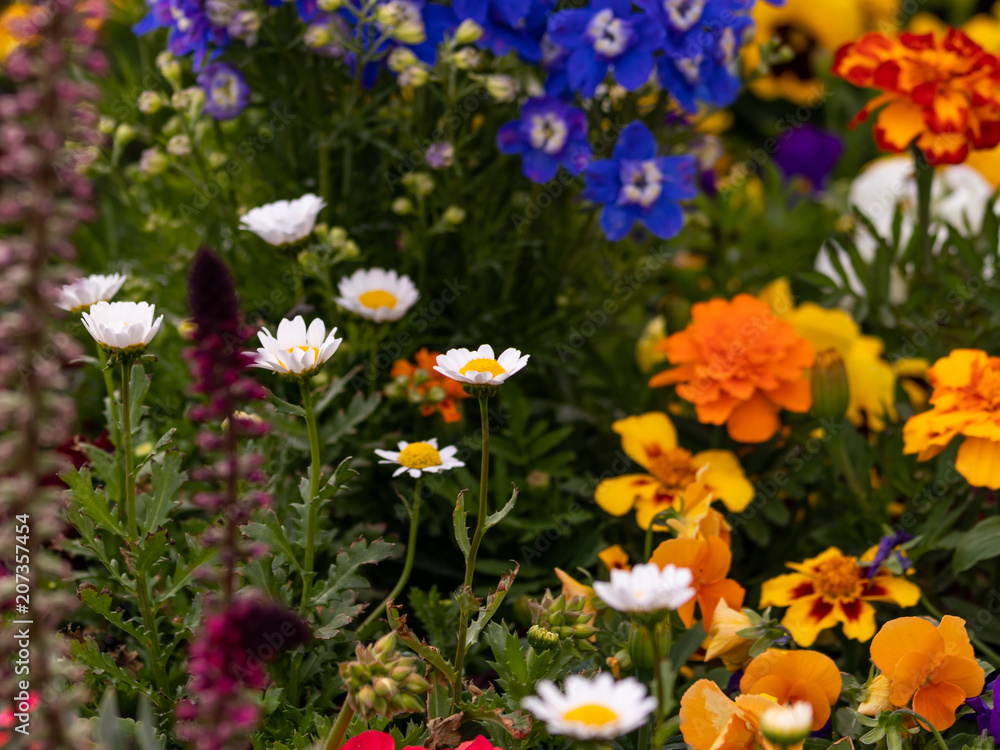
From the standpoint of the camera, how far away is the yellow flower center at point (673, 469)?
3.48 ft

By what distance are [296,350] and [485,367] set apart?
0.48 feet

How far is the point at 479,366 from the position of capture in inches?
27.4

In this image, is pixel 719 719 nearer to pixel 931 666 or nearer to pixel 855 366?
pixel 931 666

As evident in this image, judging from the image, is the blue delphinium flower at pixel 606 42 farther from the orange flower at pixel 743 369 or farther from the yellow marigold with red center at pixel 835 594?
the yellow marigold with red center at pixel 835 594

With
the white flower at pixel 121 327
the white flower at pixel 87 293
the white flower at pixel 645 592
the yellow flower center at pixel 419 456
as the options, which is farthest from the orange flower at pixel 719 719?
the white flower at pixel 87 293

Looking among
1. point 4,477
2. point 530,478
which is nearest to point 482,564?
point 530,478

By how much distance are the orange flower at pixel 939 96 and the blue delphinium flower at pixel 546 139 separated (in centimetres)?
34

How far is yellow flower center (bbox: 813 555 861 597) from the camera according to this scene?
92 centimetres

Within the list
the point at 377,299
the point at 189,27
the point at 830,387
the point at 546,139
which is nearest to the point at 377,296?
the point at 377,299

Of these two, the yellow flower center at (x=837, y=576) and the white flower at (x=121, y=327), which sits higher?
the white flower at (x=121, y=327)

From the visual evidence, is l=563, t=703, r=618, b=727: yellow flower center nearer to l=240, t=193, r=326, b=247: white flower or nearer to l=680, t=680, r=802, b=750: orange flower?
l=680, t=680, r=802, b=750: orange flower

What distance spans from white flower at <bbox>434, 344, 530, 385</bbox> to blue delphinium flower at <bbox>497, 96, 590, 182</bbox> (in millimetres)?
378

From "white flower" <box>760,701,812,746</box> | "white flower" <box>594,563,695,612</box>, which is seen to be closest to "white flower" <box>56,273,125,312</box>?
"white flower" <box>594,563,695,612</box>

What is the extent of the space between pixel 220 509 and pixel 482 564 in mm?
546
